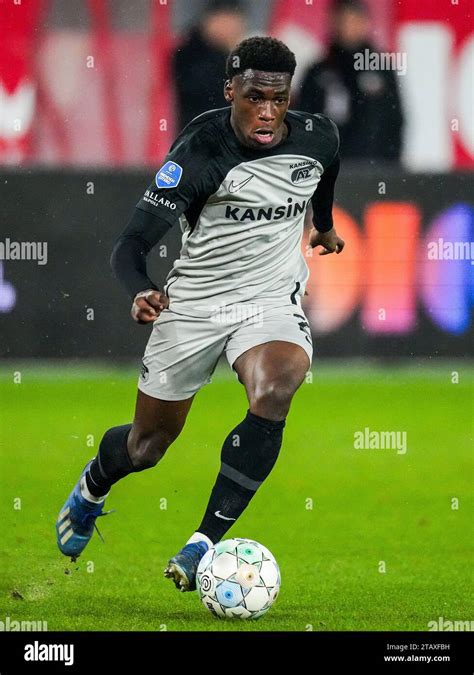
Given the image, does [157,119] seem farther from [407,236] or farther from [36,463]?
[36,463]

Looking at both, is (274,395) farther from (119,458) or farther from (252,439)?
(119,458)

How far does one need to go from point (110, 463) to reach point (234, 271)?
99cm

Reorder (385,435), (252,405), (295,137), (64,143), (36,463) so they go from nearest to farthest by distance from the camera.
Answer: (252,405) → (295,137) → (36,463) → (385,435) → (64,143)

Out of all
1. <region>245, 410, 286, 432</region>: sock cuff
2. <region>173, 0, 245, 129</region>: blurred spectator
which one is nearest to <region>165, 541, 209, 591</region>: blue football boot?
<region>245, 410, 286, 432</region>: sock cuff

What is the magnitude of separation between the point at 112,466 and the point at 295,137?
5.09 feet

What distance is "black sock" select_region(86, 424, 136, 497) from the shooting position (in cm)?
583

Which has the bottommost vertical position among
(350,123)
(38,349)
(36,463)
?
(36,463)

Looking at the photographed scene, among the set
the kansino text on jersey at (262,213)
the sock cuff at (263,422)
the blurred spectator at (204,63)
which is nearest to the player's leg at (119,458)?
the sock cuff at (263,422)

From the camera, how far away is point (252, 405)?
5.09 m

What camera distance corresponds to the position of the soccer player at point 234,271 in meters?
5.12

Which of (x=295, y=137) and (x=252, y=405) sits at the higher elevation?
(x=295, y=137)

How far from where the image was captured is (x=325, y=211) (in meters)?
6.08

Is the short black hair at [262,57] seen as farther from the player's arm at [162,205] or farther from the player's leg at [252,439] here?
the player's leg at [252,439]

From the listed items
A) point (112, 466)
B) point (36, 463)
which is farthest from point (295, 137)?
point (36, 463)
